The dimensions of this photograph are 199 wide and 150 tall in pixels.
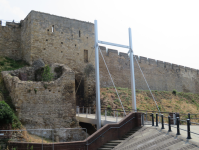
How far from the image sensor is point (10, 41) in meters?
20.9

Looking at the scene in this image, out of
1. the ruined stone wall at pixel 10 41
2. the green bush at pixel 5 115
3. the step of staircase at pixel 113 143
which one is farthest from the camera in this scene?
the ruined stone wall at pixel 10 41

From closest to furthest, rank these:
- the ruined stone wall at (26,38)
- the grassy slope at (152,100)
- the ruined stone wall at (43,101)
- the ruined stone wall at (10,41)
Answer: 1. the ruined stone wall at (43,101)
2. the ruined stone wall at (26,38)
3. the ruined stone wall at (10,41)
4. the grassy slope at (152,100)

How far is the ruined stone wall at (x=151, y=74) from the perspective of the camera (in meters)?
28.2

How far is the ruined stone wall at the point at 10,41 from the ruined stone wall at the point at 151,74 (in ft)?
33.0

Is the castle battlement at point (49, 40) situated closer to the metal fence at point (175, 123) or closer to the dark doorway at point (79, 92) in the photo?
the dark doorway at point (79, 92)

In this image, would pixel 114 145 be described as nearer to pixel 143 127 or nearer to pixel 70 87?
pixel 143 127

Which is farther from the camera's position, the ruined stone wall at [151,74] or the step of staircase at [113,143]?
the ruined stone wall at [151,74]

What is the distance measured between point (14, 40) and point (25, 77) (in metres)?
5.92

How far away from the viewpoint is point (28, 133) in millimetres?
12992

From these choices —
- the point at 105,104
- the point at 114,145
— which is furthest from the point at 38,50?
the point at 114,145

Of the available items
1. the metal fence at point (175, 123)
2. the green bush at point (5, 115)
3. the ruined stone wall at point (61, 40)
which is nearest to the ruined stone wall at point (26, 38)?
the ruined stone wall at point (61, 40)

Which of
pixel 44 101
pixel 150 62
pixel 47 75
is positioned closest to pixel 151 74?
pixel 150 62

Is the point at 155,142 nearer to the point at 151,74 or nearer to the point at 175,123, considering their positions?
the point at 175,123

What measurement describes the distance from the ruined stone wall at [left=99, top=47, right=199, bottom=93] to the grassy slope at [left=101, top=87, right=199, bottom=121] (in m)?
2.05
